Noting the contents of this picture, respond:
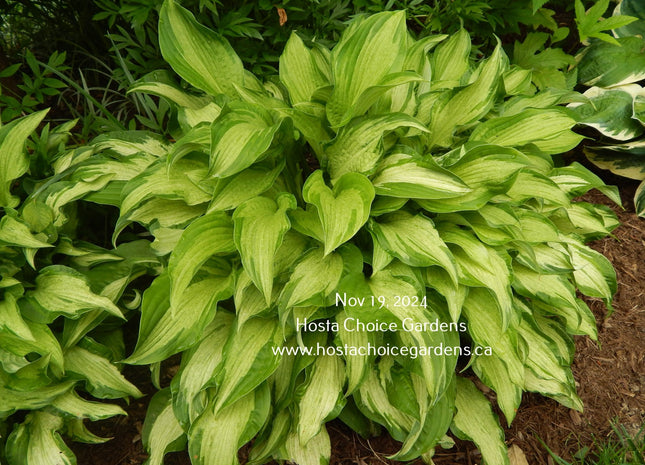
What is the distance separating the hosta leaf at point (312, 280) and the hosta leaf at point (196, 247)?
214mm

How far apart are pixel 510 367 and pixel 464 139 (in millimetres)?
791

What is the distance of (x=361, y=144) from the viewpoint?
4.99ft

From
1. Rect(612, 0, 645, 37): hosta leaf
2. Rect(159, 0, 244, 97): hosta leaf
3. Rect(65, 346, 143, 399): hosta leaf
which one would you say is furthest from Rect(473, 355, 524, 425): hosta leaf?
Rect(612, 0, 645, 37): hosta leaf

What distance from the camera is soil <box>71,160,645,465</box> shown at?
1812 mm

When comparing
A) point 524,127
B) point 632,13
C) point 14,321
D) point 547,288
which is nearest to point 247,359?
point 14,321

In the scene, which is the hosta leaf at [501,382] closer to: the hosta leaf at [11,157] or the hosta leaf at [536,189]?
the hosta leaf at [536,189]

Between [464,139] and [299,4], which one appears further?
[299,4]

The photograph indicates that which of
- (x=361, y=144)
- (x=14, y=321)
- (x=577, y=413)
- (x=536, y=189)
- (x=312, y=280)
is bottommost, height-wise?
(x=577, y=413)

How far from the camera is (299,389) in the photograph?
1.59 meters

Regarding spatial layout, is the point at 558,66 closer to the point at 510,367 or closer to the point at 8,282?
the point at 510,367

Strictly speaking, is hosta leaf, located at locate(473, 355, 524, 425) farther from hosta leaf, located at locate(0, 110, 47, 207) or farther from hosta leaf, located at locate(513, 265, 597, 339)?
hosta leaf, located at locate(0, 110, 47, 207)

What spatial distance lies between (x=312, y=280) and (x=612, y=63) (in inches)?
85.1

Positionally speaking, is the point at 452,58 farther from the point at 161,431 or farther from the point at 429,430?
the point at 161,431

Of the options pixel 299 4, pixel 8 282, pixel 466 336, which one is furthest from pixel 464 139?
pixel 8 282
